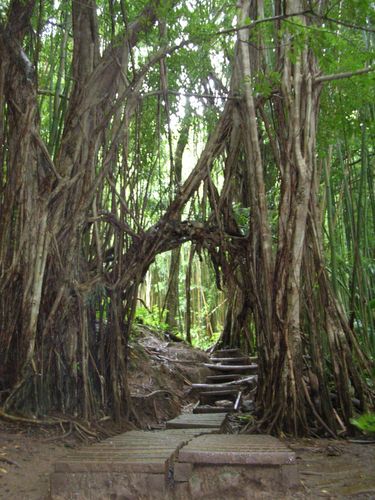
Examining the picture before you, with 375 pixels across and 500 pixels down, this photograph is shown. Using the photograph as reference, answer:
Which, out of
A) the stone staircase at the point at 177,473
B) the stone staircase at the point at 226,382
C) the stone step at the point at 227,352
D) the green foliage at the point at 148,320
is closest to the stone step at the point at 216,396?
the stone staircase at the point at 226,382

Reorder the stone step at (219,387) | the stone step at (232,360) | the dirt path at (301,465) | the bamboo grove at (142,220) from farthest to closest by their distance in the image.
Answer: the stone step at (232,360)
the stone step at (219,387)
the bamboo grove at (142,220)
the dirt path at (301,465)

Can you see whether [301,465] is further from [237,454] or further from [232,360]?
[232,360]

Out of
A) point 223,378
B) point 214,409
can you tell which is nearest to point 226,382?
point 223,378

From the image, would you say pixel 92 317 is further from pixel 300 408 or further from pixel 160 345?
pixel 160 345

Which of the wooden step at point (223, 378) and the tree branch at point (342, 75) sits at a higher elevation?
the tree branch at point (342, 75)

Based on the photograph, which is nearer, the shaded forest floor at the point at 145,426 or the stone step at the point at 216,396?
the shaded forest floor at the point at 145,426

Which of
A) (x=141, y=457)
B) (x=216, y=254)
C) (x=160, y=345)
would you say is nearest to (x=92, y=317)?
(x=216, y=254)

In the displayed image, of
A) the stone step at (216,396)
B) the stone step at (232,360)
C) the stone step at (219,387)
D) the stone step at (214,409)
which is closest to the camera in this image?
the stone step at (214,409)

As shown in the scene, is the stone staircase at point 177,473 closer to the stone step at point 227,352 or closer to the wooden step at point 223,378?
the wooden step at point 223,378

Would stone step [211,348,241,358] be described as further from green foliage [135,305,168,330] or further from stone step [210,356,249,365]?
green foliage [135,305,168,330]

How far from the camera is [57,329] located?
436 cm

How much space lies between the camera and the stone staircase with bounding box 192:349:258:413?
229 inches

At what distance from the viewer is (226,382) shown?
276 inches

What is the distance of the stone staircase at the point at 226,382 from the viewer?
229 inches
